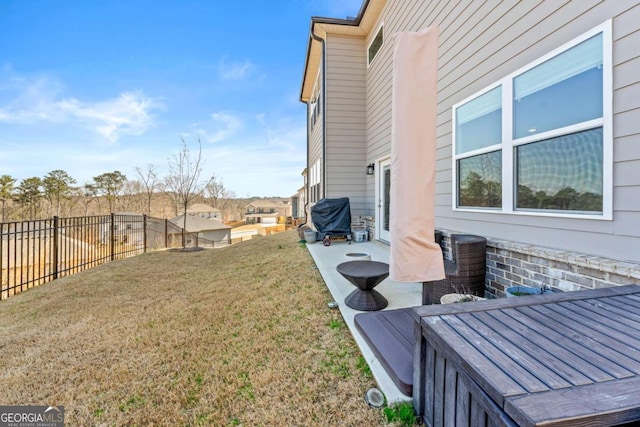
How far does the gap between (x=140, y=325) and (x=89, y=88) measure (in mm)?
14860

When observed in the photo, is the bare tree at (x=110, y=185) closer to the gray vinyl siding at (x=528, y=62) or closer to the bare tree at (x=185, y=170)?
the bare tree at (x=185, y=170)

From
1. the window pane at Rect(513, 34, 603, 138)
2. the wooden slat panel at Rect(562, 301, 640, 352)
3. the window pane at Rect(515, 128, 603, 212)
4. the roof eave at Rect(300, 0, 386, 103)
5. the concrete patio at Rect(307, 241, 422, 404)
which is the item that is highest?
the roof eave at Rect(300, 0, 386, 103)

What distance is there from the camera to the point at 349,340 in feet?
8.78

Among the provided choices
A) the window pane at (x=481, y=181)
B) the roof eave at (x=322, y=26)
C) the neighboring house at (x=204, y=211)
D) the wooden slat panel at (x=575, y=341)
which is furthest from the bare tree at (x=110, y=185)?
the wooden slat panel at (x=575, y=341)

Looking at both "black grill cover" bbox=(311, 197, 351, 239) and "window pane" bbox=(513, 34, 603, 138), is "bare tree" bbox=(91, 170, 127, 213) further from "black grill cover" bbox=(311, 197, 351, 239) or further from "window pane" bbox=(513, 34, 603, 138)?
"window pane" bbox=(513, 34, 603, 138)

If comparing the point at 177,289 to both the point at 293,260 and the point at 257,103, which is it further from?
the point at 257,103

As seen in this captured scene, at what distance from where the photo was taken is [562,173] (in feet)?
8.45

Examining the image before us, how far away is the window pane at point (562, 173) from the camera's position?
2305 mm

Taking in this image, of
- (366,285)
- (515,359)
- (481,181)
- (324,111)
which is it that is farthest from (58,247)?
(481,181)

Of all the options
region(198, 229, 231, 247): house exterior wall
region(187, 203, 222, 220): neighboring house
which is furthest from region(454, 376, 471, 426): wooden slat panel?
region(187, 203, 222, 220): neighboring house

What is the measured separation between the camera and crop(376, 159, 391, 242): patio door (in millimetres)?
6925

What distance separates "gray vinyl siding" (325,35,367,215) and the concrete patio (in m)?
1.82

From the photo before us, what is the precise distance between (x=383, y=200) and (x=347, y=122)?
9.47ft

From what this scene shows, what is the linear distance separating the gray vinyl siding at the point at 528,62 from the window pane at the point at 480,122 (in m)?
0.17
